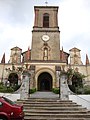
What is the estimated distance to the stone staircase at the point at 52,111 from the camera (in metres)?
11.5

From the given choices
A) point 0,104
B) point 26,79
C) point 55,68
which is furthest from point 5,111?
point 55,68

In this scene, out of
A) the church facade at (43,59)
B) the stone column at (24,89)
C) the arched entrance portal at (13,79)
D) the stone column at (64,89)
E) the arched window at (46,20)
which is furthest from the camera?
the arched window at (46,20)

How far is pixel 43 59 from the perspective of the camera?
35688 millimetres

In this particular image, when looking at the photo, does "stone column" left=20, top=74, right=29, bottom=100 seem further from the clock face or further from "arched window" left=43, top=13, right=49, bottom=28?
"arched window" left=43, top=13, right=49, bottom=28

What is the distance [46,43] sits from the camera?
120 ft

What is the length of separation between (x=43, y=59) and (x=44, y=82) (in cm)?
434

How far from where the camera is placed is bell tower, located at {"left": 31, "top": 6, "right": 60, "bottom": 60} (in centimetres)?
3600

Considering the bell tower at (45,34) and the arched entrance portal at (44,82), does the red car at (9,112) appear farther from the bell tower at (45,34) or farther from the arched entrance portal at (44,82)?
the bell tower at (45,34)

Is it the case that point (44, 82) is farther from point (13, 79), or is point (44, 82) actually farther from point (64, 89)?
point (64, 89)

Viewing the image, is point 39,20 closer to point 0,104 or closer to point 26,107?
point 26,107

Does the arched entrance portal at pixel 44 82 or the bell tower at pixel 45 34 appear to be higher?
the bell tower at pixel 45 34

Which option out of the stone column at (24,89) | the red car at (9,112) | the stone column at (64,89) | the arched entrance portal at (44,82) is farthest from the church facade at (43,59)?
the red car at (9,112)

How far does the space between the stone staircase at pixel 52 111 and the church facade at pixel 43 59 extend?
16.8 metres

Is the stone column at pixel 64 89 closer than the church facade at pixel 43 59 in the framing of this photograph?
Yes
